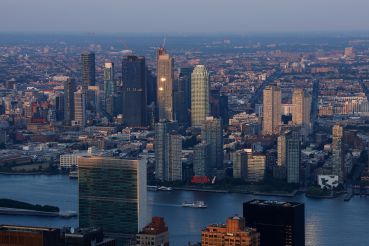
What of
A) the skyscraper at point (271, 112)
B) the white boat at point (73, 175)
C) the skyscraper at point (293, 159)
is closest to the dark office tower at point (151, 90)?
the skyscraper at point (271, 112)

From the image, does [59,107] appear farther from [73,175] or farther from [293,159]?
[293,159]

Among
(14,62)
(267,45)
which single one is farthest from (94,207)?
(267,45)

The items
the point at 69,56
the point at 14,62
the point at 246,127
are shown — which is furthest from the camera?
the point at 69,56

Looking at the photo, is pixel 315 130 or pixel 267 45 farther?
pixel 267 45

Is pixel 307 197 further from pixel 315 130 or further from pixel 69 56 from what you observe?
pixel 69 56

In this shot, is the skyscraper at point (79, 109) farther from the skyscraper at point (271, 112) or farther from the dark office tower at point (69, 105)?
the skyscraper at point (271, 112)

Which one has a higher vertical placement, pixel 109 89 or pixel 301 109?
pixel 109 89

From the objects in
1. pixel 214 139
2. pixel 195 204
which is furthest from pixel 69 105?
pixel 195 204
